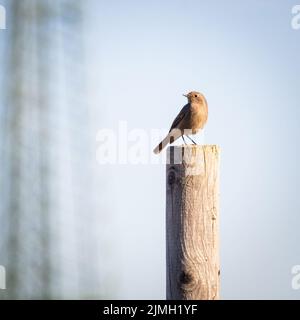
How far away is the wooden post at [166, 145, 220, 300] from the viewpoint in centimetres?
473

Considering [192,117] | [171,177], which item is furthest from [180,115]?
[171,177]

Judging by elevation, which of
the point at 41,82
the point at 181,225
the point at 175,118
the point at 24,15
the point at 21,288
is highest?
the point at 24,15

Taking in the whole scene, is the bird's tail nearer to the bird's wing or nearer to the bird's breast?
the bird's wing

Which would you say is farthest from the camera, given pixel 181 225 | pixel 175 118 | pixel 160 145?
pixel 175 118

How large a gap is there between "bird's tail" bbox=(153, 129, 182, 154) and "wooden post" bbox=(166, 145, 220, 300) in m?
3.18

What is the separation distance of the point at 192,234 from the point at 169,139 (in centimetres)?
405

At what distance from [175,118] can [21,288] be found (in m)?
12.6

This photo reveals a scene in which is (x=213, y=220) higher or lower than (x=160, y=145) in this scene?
lower

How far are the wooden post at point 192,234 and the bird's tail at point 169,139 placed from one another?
318 cm

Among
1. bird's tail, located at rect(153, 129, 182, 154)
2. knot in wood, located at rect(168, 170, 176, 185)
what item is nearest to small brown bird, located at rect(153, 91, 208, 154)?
bird's tail, located at rect(153, 129, 182, 154)

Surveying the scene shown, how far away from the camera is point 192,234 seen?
4727 mm
